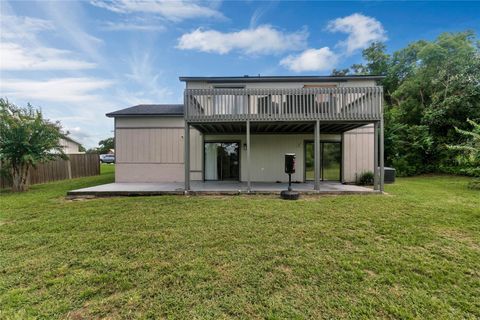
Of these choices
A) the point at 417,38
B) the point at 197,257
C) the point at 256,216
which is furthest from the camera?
the point at 417,38

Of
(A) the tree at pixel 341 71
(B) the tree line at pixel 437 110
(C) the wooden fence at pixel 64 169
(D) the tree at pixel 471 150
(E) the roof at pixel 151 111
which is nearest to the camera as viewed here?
(D) the tree at pixel 471 150

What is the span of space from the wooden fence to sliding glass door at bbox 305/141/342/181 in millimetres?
11742

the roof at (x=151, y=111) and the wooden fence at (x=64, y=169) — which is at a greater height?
the roof at (x=151, y=111)

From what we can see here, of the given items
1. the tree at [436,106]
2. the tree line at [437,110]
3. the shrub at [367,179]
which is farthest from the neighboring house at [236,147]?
the tree line at [437,110]

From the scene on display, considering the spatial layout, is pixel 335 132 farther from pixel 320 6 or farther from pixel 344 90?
pixel 320 6

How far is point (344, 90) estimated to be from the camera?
24.1 ft

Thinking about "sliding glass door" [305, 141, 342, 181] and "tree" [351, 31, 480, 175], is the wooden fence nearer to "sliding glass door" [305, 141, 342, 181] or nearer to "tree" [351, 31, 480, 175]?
"sliding glass door" [305, 141, 342, 181]

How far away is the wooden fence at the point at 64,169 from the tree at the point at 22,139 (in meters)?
0.71

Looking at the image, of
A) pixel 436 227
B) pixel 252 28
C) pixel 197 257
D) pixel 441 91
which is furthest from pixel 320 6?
pixel 197 257

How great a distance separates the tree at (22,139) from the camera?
7.89 metres

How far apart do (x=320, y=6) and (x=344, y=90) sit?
24.6ft

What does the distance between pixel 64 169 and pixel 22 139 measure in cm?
435

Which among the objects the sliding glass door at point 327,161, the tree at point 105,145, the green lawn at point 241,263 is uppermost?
the tree at point 105,145

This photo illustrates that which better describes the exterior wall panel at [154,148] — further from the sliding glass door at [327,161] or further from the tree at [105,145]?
the tree at [105,145]
